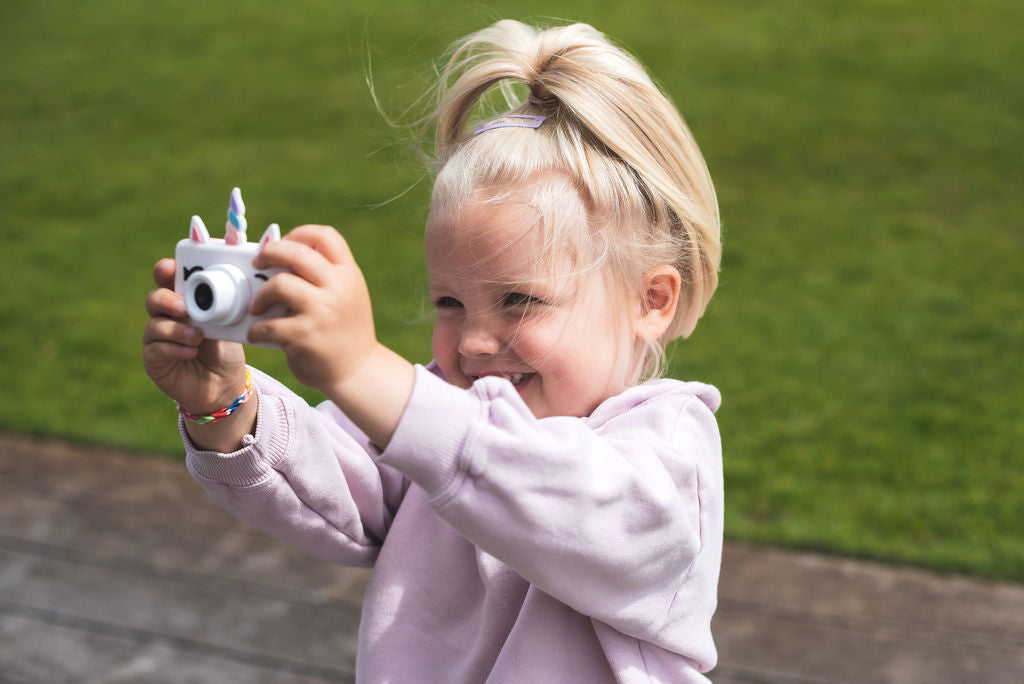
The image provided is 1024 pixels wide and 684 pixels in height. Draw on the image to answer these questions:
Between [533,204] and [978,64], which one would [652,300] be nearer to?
[533,204]

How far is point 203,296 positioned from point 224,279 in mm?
45

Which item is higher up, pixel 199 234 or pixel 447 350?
pixel 199 234

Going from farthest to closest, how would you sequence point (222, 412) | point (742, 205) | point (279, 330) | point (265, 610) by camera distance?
point (742, 205) < point (265, 610) < point (222, 412) < point (279, 330)

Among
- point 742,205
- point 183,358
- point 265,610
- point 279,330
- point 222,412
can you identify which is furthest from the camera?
point 742,205

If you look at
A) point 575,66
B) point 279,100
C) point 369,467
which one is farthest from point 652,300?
point 279,100

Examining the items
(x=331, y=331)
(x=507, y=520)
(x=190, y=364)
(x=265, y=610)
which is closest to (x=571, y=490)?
(x=507, y=520)

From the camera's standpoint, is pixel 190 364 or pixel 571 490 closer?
pixel 571 490

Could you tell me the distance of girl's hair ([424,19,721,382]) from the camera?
1591mm

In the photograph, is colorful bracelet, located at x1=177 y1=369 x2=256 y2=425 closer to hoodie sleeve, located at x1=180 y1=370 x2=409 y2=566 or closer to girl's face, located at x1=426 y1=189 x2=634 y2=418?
hoodie sleeve, located at x1=180 y1=370 x2=409 y2=566

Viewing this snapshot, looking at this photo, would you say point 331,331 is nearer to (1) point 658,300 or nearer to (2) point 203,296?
(2) point 203,296

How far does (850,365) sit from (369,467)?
353 centimetres

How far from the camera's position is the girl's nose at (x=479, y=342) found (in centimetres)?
154

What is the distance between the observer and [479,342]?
1.54m

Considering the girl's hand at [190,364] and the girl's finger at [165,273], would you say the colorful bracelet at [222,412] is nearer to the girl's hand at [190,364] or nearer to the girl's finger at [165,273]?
the girl's hand at [190,364]
